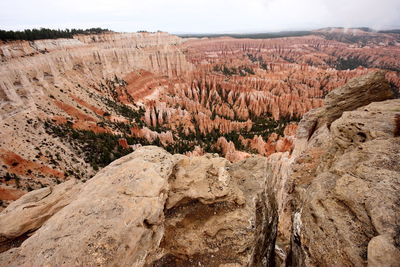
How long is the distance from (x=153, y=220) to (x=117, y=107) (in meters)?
46.3

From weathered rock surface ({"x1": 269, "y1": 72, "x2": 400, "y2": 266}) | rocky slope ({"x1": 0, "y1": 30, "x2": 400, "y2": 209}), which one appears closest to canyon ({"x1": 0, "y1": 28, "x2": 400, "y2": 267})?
weathered rock surface ({"x1": 269, "y1": 72, "x2": 400, "y2": 266})

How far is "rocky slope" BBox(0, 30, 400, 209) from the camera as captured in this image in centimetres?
2261

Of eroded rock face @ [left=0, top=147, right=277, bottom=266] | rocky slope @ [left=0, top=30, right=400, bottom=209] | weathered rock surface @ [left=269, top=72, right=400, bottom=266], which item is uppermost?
weathered rock surface @ [left=269, top=72, right=400, bottom=266]

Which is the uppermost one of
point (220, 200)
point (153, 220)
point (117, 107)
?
point (153, 220)

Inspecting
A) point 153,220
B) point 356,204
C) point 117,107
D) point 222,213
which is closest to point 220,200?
point 222,213

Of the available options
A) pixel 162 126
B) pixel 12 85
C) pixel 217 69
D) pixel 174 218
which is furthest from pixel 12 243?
pixel 217 69

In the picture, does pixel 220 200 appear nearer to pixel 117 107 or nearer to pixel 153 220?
pixel 153 220

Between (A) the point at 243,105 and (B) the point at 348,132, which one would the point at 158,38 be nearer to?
(A) the point at 243,105

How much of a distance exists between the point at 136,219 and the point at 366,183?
19.9 ft

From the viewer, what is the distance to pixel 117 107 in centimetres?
4675

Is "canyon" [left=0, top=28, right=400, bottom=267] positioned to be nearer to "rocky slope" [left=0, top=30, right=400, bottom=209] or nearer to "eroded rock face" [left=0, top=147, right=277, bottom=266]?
"eroded rock face" [left=0, top=147, right=277, bottom=266]

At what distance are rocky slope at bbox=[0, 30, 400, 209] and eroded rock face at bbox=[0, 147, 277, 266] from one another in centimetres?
1579

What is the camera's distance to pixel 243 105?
55969mm

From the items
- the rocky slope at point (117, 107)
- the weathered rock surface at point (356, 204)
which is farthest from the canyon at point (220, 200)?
the rocky slope at point (117, 107)
